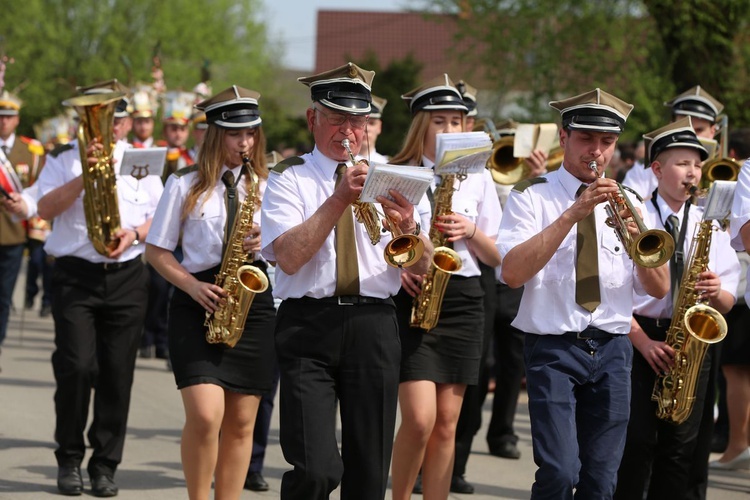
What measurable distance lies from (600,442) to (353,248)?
1.42m

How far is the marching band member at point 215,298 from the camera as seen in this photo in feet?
22.5

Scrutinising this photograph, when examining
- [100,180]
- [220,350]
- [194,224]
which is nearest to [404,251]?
[220,350]

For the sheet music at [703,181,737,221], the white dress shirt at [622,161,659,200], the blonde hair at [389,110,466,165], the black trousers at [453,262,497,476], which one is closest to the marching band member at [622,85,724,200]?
the white dress shirt at [622,161,659,200]

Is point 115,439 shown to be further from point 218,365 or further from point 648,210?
point 648,210

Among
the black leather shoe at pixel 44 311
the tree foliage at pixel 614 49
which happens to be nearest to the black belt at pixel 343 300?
the tree foliage at pixel 614 49

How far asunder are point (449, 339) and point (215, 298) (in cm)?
134

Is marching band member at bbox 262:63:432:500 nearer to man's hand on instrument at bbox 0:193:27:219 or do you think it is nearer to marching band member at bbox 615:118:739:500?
marching band member at bbox 615:118:739:500

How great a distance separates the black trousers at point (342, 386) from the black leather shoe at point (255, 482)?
2.70 m

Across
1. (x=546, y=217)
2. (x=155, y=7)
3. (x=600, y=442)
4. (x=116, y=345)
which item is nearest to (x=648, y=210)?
(x=546, y=217)

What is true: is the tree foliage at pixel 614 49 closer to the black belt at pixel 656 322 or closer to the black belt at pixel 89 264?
the black belt at pixel 656 322

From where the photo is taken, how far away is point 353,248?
5746mm

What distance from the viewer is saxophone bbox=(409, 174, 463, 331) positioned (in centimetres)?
706

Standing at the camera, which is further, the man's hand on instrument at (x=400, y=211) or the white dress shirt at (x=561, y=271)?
the white dress shirt at (x=561, y=271)

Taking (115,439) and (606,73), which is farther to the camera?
(606,73)
